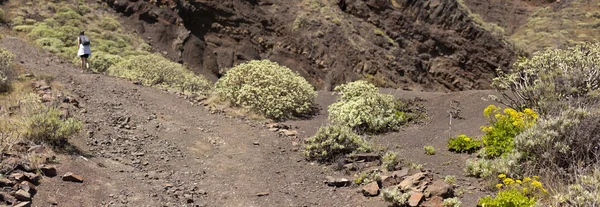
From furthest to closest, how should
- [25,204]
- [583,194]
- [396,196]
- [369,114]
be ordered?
[369,114]
[396,196]
[25,204]
[583,194]

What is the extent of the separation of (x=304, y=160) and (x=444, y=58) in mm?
22133

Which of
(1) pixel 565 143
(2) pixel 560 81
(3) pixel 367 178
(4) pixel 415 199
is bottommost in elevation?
(3) pixel 367 178

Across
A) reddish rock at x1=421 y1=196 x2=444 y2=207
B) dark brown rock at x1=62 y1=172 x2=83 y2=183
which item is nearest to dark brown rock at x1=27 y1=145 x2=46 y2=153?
dark brown rock at x1=62 y1=172 x2=83 y2=183

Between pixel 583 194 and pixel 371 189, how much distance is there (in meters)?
2.52

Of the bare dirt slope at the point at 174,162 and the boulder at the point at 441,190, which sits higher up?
the boulder at the point at 441,190

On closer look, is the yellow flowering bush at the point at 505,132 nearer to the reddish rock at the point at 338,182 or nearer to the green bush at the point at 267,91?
the reddish rock at the point at 338,182

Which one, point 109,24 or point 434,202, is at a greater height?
point 434,202

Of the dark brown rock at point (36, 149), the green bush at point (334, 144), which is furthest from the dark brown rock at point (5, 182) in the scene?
the green bush at point (334, 144)

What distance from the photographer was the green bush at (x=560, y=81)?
6.90 metres

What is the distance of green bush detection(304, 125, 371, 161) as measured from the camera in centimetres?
796

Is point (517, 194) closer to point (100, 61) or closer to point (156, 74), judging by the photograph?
point (156, 74)

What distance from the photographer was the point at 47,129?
6.56 meters

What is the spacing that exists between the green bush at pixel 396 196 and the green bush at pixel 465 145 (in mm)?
2249

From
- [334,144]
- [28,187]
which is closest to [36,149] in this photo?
[28,187]
